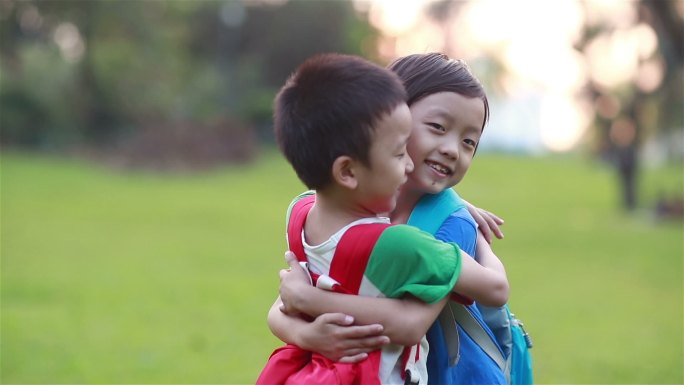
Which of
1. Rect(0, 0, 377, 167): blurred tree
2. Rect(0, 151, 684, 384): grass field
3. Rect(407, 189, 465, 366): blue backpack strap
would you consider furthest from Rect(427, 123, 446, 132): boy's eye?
Rect(0, 0, 377, 167): blurred tree

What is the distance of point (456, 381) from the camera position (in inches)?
89.6

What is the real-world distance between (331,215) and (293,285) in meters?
0.18

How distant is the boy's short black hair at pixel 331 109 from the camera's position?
1.96 m

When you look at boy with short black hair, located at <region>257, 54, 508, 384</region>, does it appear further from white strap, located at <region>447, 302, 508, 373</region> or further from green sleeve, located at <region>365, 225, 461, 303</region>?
white strap, located at <region>447, 302, 508, 373</region>

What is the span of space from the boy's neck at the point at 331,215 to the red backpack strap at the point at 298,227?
0.04m

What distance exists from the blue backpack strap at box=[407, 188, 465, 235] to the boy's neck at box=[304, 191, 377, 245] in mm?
152

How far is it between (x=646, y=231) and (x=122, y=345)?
13.0 m

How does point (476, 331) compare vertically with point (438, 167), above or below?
below

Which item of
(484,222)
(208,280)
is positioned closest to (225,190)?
(208,280)

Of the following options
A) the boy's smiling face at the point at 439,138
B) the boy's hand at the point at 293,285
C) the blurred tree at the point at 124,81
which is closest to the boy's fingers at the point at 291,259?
the boy's hand at the point at 293,285

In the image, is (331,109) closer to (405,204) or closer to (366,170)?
(366,170)

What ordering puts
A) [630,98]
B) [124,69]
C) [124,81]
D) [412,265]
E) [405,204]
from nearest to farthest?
[412,265] → [405,204] → [630,98] → [124,69] → [124,81]

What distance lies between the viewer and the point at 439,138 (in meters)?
2.20

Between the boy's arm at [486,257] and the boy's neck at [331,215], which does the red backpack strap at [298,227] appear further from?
the boy's arm at [486,257]
